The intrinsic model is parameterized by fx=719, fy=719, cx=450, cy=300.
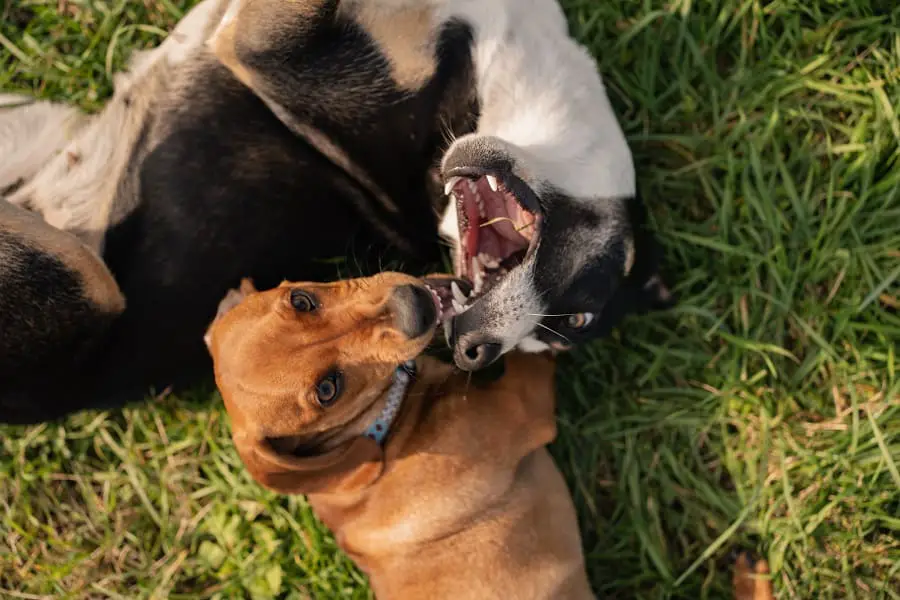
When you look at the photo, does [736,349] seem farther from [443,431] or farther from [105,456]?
[105,456]

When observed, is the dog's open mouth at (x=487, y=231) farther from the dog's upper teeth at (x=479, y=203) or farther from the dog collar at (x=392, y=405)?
the dog collar at (x=392, y=405)

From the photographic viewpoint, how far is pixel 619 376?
391 cm

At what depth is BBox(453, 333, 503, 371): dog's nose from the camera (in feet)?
9.21

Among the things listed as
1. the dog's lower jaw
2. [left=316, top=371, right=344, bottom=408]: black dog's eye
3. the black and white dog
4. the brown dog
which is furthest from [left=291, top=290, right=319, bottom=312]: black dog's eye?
the dog's lower jaw

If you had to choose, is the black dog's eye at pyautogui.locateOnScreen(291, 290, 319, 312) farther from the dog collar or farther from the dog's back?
the dog's back

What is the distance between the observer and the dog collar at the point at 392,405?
328 centimetres

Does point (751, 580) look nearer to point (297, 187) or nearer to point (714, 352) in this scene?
point (714, 352)

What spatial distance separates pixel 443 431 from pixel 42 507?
8.47 feet

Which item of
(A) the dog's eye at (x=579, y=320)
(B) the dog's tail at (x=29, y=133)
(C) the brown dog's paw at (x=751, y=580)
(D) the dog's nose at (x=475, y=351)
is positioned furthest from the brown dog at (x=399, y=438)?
(B) the dog's tail at (x=29, y=133)

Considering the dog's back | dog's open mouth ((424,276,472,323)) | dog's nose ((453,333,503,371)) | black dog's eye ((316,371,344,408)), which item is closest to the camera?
dog's nose ((453,333,503,371))

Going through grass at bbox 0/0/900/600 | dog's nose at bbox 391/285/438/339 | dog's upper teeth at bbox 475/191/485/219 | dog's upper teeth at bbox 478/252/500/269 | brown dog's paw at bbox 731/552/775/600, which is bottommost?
brown dog's paw at bbox 731/552/775/600

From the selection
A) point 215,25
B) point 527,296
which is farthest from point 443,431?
point 215,25

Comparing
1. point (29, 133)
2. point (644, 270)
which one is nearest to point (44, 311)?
point (29, 133)

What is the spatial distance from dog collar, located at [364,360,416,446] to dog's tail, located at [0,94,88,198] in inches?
84.1
